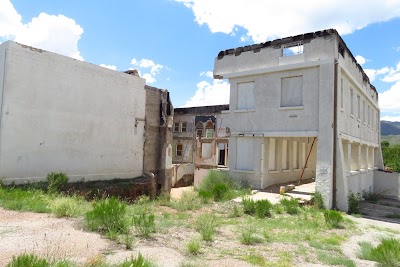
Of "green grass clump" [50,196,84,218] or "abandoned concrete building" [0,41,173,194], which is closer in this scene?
"green grass clump" [50,196,84,218]

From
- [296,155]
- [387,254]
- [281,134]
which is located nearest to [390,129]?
[296,155]

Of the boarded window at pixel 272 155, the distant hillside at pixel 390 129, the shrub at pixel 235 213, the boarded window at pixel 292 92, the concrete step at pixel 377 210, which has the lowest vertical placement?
the concrete step at pixel 377 210

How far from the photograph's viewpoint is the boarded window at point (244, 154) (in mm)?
15438

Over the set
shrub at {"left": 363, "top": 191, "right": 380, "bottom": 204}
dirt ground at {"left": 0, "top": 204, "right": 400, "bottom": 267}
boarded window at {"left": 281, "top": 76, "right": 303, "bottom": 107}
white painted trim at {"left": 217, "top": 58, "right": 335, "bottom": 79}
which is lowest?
shrub at {"left": 363, "top": 191, "right": 380, "bottom": 204}

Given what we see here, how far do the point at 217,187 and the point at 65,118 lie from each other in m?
8.31

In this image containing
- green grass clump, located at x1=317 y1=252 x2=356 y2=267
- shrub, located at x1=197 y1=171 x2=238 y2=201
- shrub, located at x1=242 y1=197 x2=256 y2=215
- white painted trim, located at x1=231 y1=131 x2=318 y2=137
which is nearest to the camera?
green grass clump, located at x1=317 y1=252 x2=356 y2=267

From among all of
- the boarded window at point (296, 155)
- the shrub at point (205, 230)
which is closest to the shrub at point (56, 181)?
the shrub at point (205, 230)

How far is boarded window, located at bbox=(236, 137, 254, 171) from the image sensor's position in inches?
608

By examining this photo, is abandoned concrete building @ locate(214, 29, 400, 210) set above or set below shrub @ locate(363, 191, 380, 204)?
above

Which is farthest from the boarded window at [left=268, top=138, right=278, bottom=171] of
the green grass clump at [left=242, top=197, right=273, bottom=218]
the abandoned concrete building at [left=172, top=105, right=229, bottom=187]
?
the abandoned concrete building at [left=172, top=105, right=229, bottom=187]

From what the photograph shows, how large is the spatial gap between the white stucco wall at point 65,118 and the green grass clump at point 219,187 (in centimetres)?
588

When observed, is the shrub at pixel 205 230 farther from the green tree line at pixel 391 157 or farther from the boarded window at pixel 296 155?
the green tree line at pixel 391 157

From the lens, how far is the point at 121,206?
7539 mm

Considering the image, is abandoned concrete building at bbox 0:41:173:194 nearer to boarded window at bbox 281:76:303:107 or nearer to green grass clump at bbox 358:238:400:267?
boarded window at bbox 281:76:303:107
